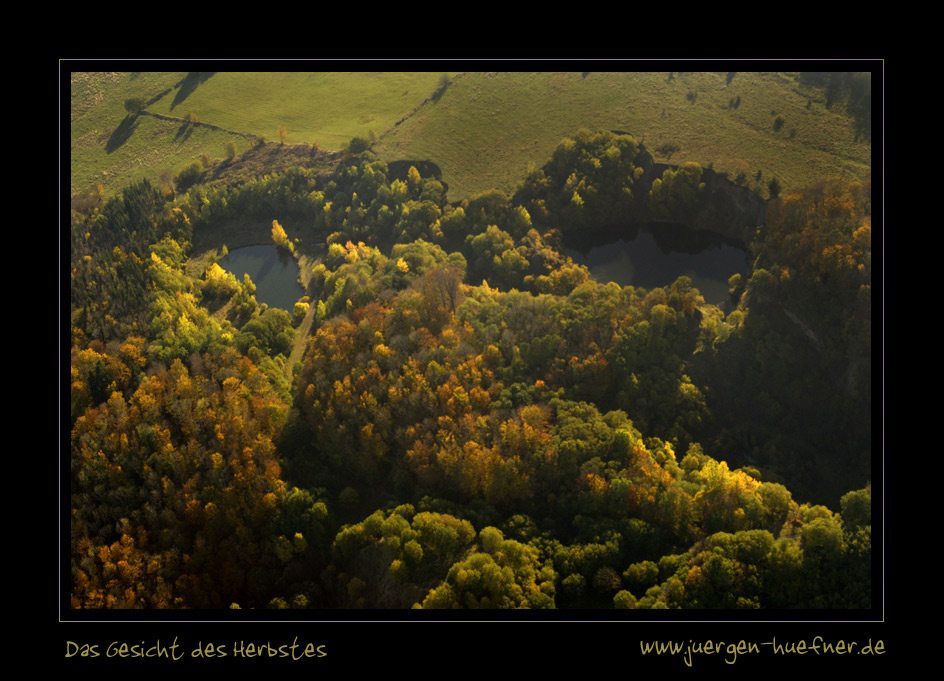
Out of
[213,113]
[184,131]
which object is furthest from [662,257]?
[184,131]

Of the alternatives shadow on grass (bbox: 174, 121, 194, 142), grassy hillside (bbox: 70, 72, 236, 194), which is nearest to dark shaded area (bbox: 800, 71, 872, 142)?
grassy hillside (bbox: 70, 72, 236, 194)

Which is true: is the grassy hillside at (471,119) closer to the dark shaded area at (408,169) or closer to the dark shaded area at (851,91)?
the dark shaded area at (851,91)

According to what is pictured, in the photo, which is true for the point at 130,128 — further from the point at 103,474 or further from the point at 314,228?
the point at 103,474

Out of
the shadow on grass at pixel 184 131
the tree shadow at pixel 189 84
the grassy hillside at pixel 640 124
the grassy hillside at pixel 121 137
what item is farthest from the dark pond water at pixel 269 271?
the tree shadow at pixel 189 84

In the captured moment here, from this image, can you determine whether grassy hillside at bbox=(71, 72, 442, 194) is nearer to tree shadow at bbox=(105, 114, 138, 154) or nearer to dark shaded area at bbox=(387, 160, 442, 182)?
tree shadow at bbox=(105, 114, 138, 154)

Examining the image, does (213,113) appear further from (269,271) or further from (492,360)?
(492,360)

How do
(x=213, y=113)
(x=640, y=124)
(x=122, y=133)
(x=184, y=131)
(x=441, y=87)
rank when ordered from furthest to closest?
(x=213, y=113) < (x=122, y=133) < (x=184, y=131) < (x=441, y=87) < (x=640, y=124)
